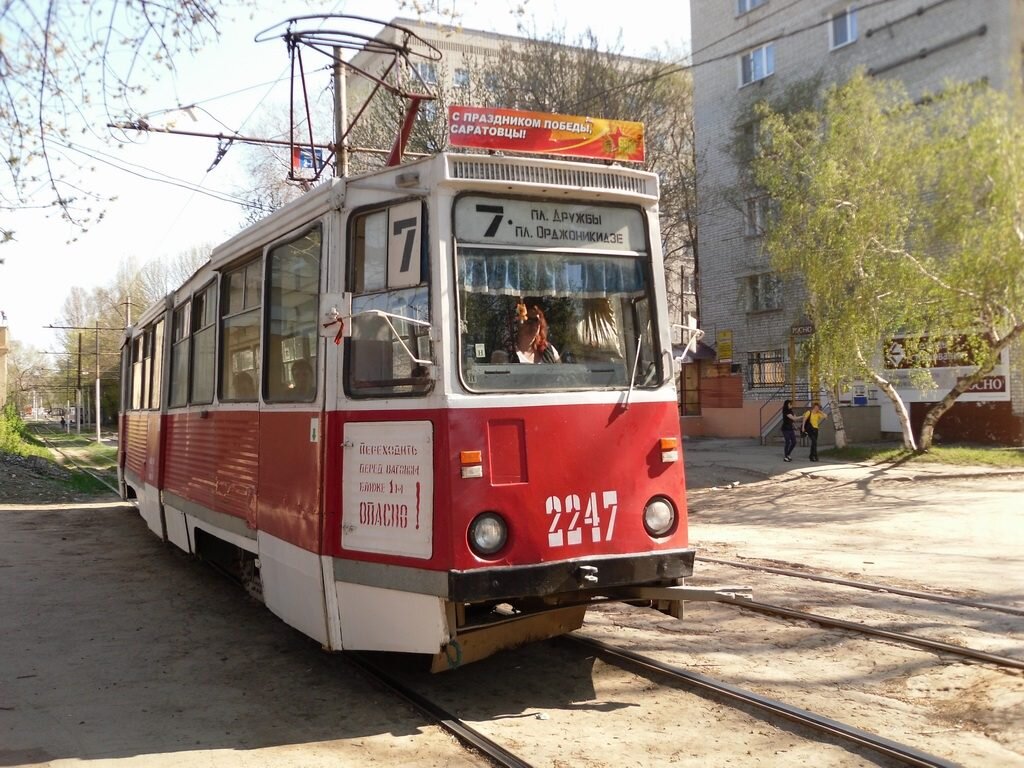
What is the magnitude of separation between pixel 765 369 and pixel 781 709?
1021 inches

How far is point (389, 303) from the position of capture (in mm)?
5004

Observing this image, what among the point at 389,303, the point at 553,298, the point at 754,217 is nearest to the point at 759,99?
the point at 754,217

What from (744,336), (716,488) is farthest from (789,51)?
(716,488)

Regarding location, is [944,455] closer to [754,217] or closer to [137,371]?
[754,217]

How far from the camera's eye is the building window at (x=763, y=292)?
29.2 m

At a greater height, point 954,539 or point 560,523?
point 560,523

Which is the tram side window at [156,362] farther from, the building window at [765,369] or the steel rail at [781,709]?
the building window at [765,369]

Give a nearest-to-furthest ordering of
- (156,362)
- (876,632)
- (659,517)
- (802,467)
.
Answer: (659,517), (876,632), (156,362), (802,467)

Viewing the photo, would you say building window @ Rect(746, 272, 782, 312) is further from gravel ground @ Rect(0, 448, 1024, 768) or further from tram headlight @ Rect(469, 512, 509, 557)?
tram headlight @ Rect(469, 512, 509, 557)

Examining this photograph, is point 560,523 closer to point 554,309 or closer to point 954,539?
A: point 554,309

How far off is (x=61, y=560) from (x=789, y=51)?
26463 mm

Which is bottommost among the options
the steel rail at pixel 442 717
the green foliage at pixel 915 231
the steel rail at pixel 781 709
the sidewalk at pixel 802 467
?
the steel rail at pixel 442 717

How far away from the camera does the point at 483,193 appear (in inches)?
193

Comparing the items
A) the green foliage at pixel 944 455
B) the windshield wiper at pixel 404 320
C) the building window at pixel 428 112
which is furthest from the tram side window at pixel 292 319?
the building window at pixel 428 112
